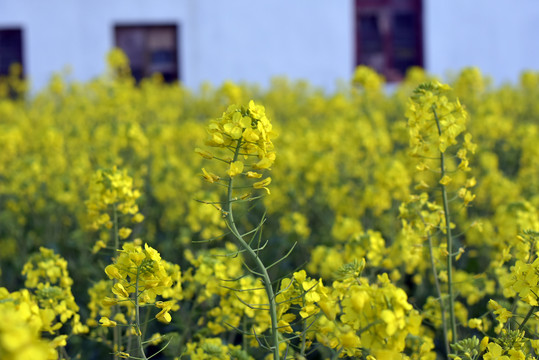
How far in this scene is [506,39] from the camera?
1243 cm

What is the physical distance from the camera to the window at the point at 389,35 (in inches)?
496

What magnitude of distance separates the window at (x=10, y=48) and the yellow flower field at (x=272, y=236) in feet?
15.2

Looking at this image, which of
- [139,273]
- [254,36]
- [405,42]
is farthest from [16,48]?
[139,273]

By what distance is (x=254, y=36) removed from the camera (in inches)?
480

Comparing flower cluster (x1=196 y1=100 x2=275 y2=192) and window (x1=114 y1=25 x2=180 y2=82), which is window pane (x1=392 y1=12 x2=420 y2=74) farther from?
flower cluster (x1=196 y1=100 x2=275 y2=192)

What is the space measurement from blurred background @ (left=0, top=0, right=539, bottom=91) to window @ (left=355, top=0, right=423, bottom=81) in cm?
3

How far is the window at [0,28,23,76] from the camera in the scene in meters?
12.5

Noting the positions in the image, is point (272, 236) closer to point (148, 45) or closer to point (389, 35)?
point (148, 45)

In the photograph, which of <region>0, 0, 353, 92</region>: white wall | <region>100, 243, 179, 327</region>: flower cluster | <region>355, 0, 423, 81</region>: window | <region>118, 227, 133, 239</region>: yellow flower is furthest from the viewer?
<region>355, 0, 423, 81</region>: window

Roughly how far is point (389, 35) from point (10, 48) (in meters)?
7.81

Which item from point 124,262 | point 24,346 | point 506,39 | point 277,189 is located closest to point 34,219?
point 277,189

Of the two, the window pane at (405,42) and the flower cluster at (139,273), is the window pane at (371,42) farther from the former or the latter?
the flower cluster at (139,273)

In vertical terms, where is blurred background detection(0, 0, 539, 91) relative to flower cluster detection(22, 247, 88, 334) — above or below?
above

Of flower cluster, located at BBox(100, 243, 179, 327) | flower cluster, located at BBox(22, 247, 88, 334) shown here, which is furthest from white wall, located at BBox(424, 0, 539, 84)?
flower cluster, located at BBox(100, 243, 179, 327)
